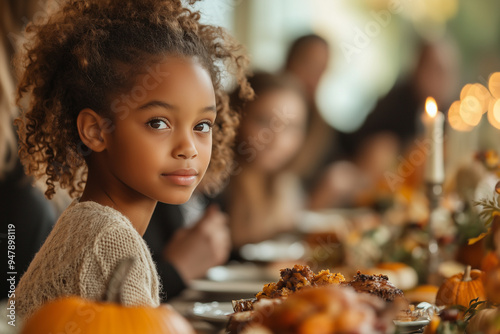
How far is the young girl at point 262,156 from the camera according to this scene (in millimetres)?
3430

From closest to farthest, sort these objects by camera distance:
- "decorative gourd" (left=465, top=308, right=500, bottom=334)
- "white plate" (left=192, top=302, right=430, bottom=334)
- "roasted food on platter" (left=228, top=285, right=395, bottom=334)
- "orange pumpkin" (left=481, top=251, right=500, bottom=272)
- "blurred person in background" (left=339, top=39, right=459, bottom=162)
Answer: "roasted food on platter" (left=228, top=285, right=395, bottom=334) < "decorative gourd" (left=465, top=308, right=500, bottom=334) < "white plate" (left=192, top=302, right=430, bottom=334) < "orange pumpkin" (left=481, top=251, right=500, bottom=272) < "blurred person in background" (left=339, top=39, right=459, bottom=162)

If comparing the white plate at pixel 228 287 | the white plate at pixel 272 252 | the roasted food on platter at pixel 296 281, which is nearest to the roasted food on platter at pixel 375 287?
the roasted food on platter at pixel 296 281

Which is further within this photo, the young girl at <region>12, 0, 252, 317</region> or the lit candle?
the lit candle

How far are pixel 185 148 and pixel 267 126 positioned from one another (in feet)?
8.28

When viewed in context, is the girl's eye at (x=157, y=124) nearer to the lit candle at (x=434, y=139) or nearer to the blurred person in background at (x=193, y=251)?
the lit candle at (x=434, y=139)

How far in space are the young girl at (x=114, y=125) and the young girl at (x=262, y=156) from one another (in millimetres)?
2278

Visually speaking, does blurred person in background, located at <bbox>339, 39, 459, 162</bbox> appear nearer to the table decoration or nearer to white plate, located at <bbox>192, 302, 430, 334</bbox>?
the table decoration

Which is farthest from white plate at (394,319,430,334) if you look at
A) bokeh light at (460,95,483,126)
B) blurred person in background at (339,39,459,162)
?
blurred person in background at (339,39,459,162)

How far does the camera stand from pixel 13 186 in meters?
1.90

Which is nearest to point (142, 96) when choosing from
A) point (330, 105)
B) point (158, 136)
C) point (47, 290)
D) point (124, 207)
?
point (158, 136)

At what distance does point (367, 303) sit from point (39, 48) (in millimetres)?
724

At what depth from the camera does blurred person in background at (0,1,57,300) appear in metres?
1.85

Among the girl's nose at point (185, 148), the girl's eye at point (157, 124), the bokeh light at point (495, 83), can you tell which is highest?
the bokeh light at point (495, 83)

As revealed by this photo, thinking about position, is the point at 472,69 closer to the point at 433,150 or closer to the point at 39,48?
the point at 433,150
